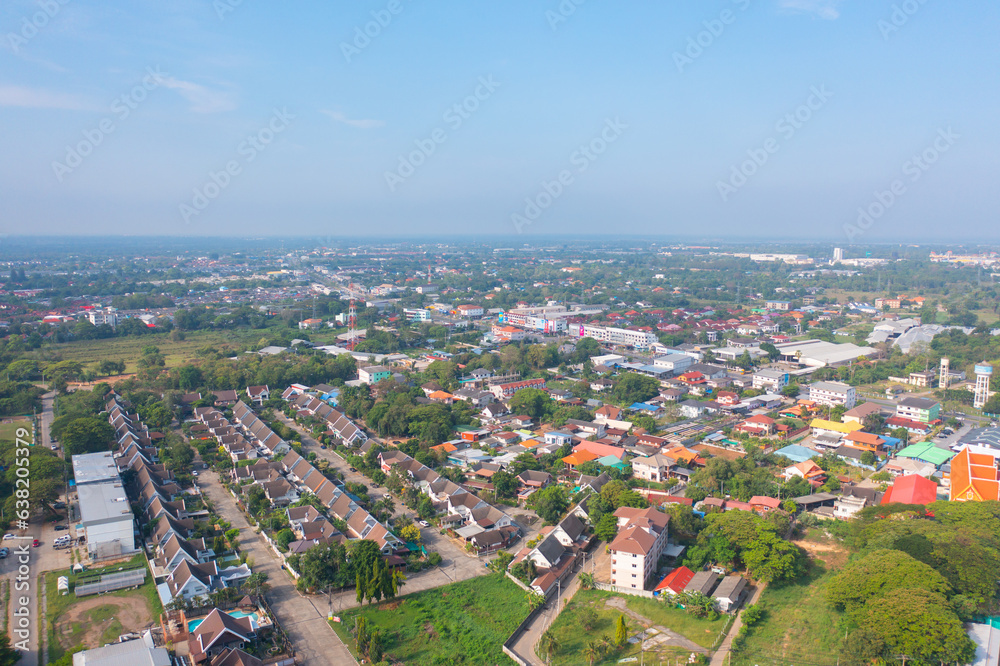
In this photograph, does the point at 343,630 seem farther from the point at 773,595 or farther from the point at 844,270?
the point at 844,270

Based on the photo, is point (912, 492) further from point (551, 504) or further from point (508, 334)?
point (508, 334)

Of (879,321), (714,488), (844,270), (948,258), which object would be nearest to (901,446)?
(714,488)

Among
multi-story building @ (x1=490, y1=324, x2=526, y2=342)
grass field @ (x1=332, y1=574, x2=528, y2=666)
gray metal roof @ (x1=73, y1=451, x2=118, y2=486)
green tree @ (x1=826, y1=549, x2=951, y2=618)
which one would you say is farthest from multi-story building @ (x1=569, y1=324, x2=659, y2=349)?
gray metal roof @ (x1=73, y1=451, x2=118, y2=486)

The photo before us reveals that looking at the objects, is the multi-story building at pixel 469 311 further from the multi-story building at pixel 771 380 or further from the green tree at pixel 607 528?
the green tree at pixel 607 528

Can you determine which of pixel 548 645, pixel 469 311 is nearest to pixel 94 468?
pixel 548 645

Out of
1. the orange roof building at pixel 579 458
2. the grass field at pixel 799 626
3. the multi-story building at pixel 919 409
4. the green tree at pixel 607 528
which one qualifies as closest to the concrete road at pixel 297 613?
the green tree at pixel 607 528

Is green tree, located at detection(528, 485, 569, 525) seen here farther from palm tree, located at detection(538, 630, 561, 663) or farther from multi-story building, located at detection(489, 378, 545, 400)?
multi-story building, located at detection(489, 378, 545, 400)
